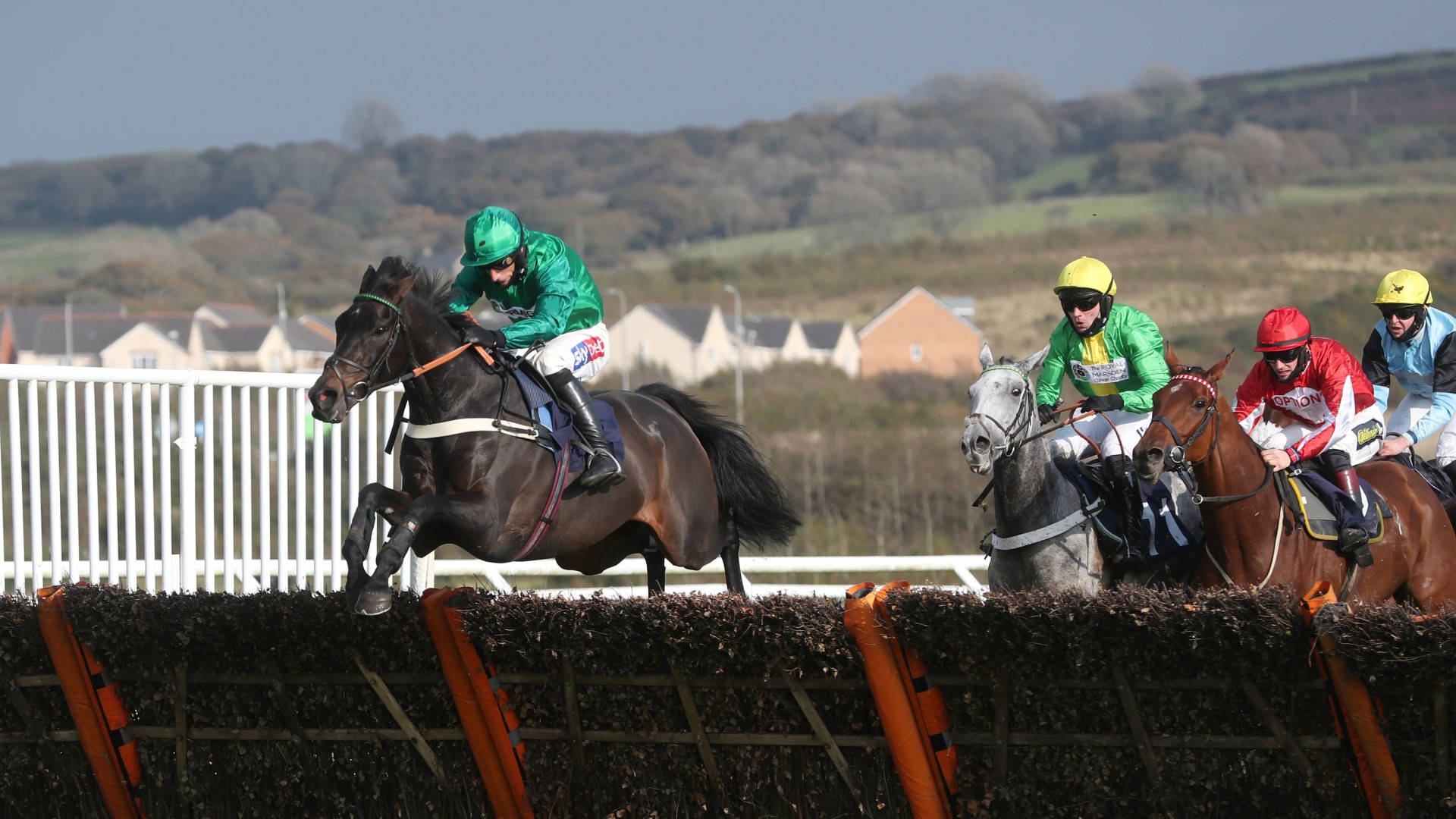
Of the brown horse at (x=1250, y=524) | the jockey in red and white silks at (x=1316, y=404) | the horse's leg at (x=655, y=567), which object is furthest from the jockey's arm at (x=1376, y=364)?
the horse's leg at (x=655, y=567)

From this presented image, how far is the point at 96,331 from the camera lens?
5862 cm

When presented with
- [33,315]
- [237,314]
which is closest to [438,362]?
[33,315]

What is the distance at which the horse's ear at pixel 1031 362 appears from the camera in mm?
4914

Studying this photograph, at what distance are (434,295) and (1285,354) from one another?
305cm

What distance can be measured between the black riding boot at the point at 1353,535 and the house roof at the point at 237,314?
6331 cm

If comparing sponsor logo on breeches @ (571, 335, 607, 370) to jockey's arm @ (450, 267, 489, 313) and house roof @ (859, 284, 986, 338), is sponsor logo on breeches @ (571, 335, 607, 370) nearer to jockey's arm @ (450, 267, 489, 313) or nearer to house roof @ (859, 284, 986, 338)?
jockey's arm @ (450, 267, 489, 313)

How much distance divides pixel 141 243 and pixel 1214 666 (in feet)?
315

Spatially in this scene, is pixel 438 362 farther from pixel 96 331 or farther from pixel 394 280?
pixel 96 331

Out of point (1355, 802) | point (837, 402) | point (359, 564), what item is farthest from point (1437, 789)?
point (837, 402)

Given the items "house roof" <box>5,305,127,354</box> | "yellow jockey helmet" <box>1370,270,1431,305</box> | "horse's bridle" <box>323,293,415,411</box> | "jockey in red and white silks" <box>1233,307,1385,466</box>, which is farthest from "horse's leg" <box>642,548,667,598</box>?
"house roof" <box>5,305,127,354</box>

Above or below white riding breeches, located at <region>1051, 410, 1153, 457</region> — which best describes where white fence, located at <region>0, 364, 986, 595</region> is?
below

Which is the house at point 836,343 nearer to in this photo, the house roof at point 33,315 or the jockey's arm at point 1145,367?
the house roof at point 33,315

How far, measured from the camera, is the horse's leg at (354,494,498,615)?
3934 millimetres

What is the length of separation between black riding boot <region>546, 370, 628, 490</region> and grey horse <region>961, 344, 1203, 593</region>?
1.37 metres
